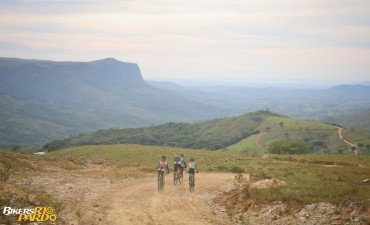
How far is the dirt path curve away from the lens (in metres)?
15.5

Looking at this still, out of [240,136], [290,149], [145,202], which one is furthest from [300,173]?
[240,136]

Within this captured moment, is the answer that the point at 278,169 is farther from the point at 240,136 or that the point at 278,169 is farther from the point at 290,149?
the point at 240,136

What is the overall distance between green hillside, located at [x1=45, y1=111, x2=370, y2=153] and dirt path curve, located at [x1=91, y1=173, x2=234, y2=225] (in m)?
72.3

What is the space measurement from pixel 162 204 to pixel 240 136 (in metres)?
125

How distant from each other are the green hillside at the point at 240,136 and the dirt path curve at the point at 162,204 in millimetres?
72304

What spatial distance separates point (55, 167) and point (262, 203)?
757 inches

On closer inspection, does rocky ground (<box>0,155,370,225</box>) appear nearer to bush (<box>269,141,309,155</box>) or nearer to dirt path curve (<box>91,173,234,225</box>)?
dirt path curve (<box>91,173,234,225</box>)

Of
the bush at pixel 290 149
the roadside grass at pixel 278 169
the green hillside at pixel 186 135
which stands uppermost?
the roadside grass at pixel 278 169

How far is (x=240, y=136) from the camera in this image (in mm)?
141750

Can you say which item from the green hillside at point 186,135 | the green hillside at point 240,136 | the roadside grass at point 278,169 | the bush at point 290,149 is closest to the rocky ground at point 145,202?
the roadside grass at point 278,169

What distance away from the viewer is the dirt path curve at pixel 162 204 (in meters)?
15.5

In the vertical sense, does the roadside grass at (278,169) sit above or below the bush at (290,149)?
above

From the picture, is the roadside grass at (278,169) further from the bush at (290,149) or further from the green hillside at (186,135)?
the green hillside at (186,135)

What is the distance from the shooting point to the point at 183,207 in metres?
18.0
